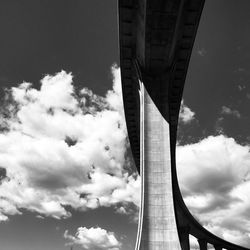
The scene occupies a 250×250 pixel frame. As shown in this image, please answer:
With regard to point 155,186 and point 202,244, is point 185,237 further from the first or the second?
point 155,186

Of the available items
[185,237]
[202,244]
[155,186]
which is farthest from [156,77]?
[202,244]

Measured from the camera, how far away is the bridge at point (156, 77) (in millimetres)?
21359

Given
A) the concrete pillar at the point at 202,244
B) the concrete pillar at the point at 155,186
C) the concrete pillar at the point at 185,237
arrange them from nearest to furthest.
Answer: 1. the concrete pillar at the point at 155,186
2. the concrete pillar at the point at 185,237
3. the concrete pillar at the point at 202,244

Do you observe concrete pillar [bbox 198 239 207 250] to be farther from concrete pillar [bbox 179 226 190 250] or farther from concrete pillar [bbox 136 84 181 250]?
concrete pillar [bbox 136 84 181 250]

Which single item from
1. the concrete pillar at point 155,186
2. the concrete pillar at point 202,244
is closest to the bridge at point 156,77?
the concrete pillar at point 155,186

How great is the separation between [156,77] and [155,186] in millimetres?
10322

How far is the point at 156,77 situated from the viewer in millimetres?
26688

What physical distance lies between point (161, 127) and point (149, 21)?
9.12m

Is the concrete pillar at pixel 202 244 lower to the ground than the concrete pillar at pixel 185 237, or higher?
higher

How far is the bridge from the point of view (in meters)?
21.4

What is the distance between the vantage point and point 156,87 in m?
26.5

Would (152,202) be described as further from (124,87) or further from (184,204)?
(184,204)

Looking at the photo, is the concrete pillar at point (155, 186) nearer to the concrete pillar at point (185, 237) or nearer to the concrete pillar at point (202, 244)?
the concrete pillar at point (185, 237)

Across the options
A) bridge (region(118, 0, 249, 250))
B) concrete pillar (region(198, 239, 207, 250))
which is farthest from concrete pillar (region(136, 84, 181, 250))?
concrete pillar (region(198, 239, 207, 250))
